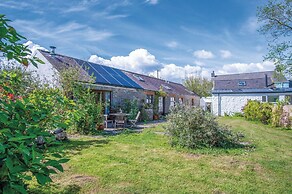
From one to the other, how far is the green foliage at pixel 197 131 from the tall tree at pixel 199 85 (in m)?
36.5

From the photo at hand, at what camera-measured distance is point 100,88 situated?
1562 cm

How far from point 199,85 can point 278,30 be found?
101 ft

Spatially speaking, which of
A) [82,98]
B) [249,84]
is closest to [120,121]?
[82,98]

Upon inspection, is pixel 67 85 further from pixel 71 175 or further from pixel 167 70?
pixel 167 70

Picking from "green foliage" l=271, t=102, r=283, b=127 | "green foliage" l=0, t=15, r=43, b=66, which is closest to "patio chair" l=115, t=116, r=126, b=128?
"green foliage" l=271, t=102, r=283, b=127

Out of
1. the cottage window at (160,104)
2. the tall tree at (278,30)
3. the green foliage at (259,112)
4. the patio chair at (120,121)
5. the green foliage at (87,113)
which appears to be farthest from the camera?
the cottage window at (160,104)

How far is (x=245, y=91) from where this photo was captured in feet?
87.1


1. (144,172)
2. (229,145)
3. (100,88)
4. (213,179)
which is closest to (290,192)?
(213,179)

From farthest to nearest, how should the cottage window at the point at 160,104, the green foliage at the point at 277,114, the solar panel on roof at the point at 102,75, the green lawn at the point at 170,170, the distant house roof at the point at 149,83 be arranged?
1. the cottage window at the point at 160,104
2. the distant house roof at the point at 149,83
3. the solar panel on roof at the point at 102,75
4. the green foliage at the point at 277,114
5. the green lawn at the point at 170,170

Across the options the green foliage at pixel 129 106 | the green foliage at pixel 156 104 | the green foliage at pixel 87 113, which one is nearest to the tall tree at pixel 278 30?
the green foliage at pixel 129 106

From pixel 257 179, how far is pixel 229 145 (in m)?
3.46

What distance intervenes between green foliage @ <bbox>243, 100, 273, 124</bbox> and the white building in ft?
16.5

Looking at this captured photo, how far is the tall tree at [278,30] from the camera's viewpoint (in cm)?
1381

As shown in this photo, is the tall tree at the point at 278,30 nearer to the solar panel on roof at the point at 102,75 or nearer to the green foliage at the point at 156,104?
the solar panel on roof at the point at 102,75
